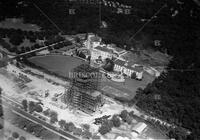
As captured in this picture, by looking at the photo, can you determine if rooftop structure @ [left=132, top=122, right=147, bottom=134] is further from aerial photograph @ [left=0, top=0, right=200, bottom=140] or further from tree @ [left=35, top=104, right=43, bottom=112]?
tree @ [left=35, top=104, right=43, bottom=112]

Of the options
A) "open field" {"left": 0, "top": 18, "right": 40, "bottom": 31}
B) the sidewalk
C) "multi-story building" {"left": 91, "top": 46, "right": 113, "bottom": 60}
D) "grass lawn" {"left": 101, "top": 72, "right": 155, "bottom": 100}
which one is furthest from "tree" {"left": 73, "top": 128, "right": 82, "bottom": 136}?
"open field" {"left": 0, "top": 18, "right": 40, "bottom": 31}

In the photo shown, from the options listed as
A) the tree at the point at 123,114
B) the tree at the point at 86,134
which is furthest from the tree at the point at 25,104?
the tree at the point at 123,114

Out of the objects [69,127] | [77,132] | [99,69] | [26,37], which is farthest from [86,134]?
[26,37]

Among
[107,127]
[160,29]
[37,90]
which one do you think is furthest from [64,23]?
[107,127]

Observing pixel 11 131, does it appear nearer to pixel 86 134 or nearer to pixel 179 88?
pixel 86 134

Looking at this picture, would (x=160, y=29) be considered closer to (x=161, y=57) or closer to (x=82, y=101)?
(x=161, y=57)

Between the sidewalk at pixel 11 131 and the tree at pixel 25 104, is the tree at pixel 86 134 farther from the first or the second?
the tree at pixel 25 104
